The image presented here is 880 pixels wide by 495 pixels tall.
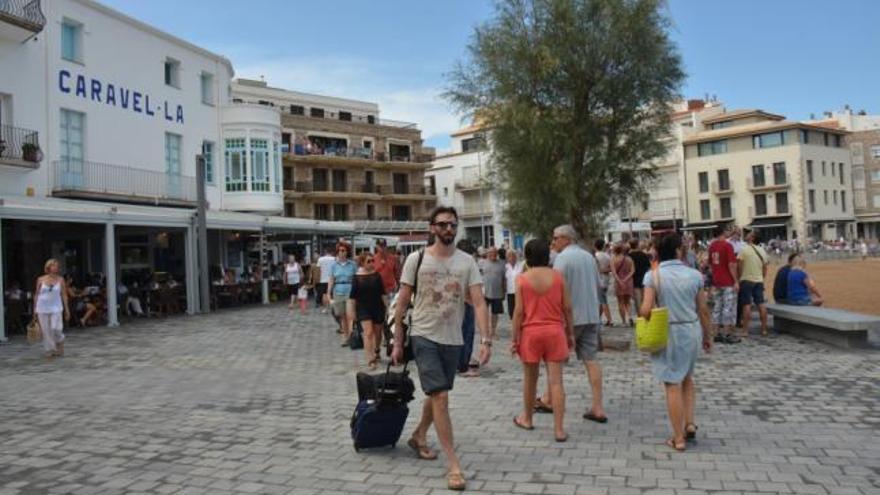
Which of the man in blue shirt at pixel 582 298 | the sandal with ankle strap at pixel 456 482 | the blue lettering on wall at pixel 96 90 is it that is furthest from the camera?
the blue lettering on wall at pixel 96 90

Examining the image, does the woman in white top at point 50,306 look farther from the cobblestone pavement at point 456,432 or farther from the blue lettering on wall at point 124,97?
the blue lettering on wall at point 124,97

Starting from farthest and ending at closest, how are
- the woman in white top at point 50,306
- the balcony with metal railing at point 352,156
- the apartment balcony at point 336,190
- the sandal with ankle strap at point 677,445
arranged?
the apartment balcony at point 336,190, the balcony with metal railing at point 352,156, the woman in white top at point 50,306, the sandal with ankle strap at point 677,445

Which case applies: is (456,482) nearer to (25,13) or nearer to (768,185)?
(25,13)

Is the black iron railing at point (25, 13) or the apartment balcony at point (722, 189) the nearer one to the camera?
the black iron railing at point (25, 13)

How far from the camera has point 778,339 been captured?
11289 millimetres

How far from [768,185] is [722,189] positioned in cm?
375

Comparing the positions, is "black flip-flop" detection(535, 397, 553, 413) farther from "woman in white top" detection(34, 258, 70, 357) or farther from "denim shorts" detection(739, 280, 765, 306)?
"woman in white top" detection(34, 258, 70, 357)

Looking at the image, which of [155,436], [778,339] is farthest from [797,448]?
[778,339]

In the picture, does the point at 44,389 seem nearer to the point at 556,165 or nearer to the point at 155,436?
the point at 155,436

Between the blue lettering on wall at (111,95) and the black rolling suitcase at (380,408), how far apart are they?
20440mm

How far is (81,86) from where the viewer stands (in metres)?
21.5

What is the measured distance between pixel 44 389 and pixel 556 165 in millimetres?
10168

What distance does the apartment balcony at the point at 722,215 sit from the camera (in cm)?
6412

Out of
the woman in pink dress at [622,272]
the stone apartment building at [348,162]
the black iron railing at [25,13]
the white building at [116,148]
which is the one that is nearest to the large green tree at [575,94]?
the woman in pink dress at [622,272]
